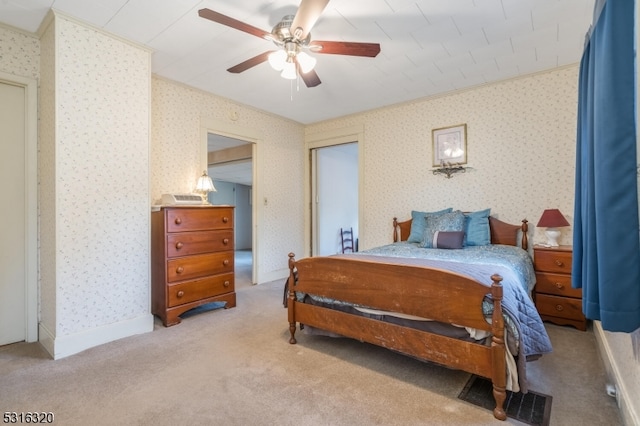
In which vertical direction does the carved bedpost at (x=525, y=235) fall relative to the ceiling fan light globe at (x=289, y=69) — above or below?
below

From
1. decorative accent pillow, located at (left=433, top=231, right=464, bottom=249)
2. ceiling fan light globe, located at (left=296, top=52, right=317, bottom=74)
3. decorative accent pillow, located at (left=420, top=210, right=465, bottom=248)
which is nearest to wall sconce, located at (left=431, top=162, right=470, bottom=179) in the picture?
decorative accent pillow, located at (left=420, top=210, right=465, bottom=248)

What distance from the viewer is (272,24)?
2.42m

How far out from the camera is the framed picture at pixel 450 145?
379 centimetres

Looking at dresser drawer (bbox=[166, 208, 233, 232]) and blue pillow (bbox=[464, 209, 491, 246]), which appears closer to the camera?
dresser drawer (bbox=[166, 208, 233, 232])

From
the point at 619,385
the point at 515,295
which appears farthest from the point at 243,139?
the point at 619,385

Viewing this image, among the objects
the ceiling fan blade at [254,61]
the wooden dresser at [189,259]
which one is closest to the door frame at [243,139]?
the wooden dresser at [189,259]

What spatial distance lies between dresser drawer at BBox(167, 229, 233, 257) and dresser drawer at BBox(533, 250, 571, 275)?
3111mm

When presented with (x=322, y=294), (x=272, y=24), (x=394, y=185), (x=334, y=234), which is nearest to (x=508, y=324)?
(x=322, y=294)

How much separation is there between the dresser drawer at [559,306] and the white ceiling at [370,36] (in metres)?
2.29

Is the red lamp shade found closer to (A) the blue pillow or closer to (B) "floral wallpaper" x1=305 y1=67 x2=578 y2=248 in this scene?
(B) "floral wallpaper" x1=305 y1=67 x2=578 y2=248

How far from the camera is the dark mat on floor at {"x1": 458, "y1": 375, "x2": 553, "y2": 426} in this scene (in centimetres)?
159

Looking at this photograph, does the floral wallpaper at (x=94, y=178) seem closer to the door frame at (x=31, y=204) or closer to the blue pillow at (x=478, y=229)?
the door frame at (x=31, y=204)

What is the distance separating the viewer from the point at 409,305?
189 centimetres

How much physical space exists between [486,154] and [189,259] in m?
3.51
